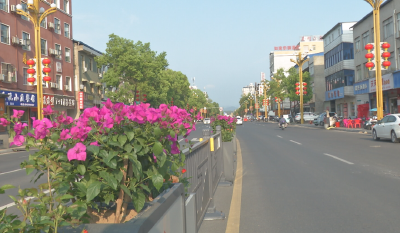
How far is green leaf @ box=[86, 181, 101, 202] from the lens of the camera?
1972 mm

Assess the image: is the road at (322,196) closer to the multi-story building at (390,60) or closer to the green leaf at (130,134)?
the green leaf at (130,134)

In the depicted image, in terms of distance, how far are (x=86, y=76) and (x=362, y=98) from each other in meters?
34.4

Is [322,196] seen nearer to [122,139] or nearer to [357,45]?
[122,139]

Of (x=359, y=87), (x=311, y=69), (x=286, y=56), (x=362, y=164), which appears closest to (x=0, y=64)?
(x=362, y=164)

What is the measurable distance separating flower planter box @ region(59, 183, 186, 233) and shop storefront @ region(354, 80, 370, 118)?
1708 inches

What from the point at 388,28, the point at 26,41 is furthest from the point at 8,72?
the point at 388,28

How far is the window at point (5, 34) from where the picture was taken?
30.6 m

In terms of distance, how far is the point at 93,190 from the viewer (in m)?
2.01

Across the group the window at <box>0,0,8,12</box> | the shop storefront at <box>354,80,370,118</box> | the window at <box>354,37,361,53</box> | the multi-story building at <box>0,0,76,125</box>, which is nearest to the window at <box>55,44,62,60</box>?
the multi-story building at <box>0,0,76,125</box>

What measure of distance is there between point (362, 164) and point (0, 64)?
28.0 m

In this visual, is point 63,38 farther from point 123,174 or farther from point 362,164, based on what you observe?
point 123,174

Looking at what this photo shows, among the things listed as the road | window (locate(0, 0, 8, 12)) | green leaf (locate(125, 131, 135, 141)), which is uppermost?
window (locate(0, 0, 8, 12))

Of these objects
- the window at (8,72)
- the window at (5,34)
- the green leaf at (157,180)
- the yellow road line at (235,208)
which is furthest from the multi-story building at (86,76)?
the green leaf at (157,180)

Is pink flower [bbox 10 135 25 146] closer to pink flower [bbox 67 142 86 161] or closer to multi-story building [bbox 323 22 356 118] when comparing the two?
pink flower [bbox 67 142 86 161]
